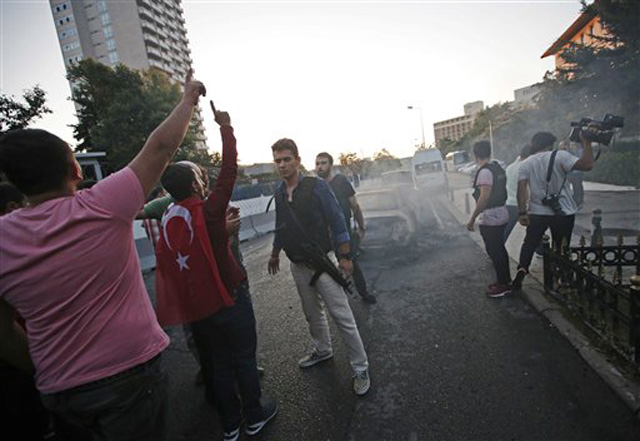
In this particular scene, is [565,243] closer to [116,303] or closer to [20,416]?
[116,303]

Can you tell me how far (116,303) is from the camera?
1.29 metres

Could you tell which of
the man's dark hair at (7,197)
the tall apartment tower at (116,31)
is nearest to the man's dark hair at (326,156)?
the man's dark hair at (7,197)

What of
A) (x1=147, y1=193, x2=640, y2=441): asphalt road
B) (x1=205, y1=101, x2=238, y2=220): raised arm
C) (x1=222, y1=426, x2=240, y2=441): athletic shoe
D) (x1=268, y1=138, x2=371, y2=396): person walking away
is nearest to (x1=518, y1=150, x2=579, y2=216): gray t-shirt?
(x1=147, y1=193, x2=640, y2=441): asphalt road

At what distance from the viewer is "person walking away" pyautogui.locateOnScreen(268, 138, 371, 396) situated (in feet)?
9.04

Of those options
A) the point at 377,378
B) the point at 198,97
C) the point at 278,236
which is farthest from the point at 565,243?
the point at 198,97

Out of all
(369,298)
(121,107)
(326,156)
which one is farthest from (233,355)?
(121,107)

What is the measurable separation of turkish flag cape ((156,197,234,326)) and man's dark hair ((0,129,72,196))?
0.79m

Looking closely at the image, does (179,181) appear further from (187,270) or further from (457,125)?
(457,125)

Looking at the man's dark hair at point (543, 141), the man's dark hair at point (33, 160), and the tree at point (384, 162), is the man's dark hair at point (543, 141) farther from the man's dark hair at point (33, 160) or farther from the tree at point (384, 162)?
the tree at point (384, 162)

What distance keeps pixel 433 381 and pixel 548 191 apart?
2.54m

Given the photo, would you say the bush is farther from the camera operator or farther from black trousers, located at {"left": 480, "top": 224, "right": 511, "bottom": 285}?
black trousers, located at {"left": 480, "top": 224, "right": 511, "bottom": 285}

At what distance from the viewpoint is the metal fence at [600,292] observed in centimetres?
256

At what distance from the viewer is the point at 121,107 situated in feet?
80.6

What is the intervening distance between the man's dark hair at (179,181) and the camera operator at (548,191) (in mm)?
3734
